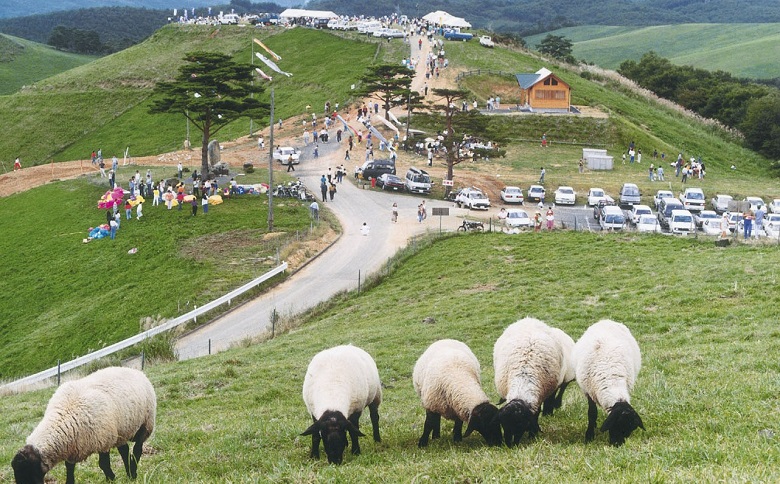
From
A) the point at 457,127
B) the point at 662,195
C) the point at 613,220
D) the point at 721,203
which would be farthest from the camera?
the point at 457,127

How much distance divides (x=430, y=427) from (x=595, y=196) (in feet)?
156

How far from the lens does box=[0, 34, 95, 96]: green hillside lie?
6132 inches

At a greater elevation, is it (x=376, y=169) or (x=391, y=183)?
(x=376, y=169)

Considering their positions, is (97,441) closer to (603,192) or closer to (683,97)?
(603,192)

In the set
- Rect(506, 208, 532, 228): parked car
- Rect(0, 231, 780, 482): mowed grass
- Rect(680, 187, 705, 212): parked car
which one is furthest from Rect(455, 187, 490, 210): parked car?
Rect(680, 187, 705, 212): parked car

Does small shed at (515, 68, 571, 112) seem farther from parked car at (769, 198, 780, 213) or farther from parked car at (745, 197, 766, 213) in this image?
parked car at (769, 198, 780, 213)

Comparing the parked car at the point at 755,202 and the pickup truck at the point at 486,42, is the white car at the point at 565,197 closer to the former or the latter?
the parked car at the point at 755,202

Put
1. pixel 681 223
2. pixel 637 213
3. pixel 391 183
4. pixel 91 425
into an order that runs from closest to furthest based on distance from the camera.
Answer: pixel 91 425, pixel 681 223, pixel 637 213, pixel 391 183

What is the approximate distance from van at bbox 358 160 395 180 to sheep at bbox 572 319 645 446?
51.4 meters

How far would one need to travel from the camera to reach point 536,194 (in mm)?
61219

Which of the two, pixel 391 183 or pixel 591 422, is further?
pixel 391 183

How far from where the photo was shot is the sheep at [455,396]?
45.6 feet

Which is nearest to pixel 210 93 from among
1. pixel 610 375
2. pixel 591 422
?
pixel 610 375

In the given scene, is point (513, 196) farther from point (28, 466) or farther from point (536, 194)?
point (28, 466)
